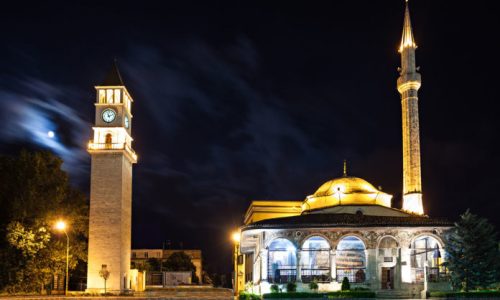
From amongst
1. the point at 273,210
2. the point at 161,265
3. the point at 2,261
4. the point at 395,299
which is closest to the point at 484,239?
the point at 395,299

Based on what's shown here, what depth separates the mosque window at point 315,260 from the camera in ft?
131

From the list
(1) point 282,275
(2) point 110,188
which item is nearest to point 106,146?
(2) point 110,188

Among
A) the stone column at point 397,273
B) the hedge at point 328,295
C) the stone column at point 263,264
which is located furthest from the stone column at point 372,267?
the stone column at point 263,264

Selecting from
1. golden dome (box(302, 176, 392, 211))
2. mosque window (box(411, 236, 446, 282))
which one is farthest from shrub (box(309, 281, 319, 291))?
golden dome (box(302, 176, 392, 211))

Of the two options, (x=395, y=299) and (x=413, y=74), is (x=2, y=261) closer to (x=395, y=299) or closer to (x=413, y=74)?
(x=395, y=299)

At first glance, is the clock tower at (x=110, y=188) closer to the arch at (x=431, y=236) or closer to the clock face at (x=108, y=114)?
the clock face at (x=108, y=114)

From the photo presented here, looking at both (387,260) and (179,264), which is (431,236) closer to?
(387,260)

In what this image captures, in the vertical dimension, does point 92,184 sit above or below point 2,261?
above

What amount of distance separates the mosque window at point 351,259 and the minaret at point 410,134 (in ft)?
31.1

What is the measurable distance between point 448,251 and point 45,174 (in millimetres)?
28991

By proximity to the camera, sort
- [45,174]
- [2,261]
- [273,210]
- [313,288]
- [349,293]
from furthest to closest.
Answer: [273,210], [45,174], [2,261], [313,288], [349,293]

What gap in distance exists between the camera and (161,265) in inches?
3585

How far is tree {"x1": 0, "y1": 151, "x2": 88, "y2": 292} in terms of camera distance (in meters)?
45.7

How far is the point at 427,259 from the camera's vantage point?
4009cm
